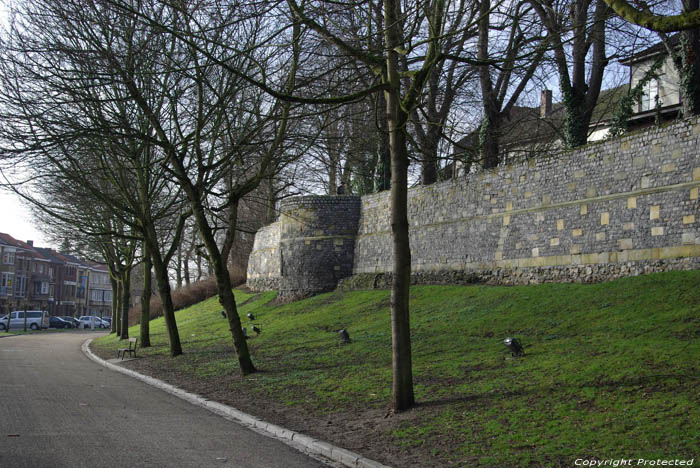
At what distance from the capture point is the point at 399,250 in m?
9.21

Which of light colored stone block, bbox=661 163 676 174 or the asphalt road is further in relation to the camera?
light colored stone block, bbox=661 163 676 174

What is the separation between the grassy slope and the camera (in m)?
6.52

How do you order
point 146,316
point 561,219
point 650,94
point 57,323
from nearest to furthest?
point 561,219
point 146,316
point 650,94
point 57,323

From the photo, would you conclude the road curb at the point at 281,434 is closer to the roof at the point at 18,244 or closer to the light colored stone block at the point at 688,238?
the light colored stone block at the point at 688,238

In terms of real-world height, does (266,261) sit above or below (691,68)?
below

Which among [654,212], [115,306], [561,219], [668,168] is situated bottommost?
[115,306]

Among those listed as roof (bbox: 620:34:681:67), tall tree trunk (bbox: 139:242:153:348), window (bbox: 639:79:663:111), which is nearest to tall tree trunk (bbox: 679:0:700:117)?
roof (bbox: 620:34:681:67)

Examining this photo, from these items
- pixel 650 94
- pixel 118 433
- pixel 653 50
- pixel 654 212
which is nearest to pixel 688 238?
pixel 654 212

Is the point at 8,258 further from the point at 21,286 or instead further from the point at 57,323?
the point at 57,323

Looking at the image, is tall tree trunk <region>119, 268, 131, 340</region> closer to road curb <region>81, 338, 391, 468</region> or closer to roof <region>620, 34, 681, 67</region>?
road curb <region>81, 338, 391, 468</region>

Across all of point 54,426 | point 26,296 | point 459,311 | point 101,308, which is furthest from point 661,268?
point 101,308

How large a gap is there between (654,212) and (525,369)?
7.48 metres
